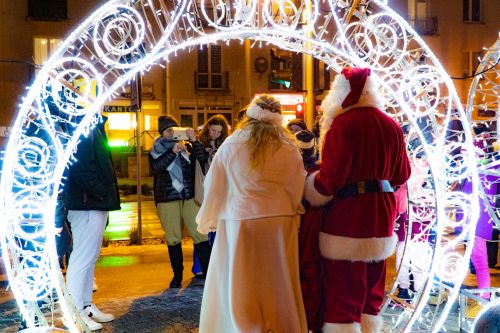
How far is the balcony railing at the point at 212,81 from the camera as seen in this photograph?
23.7 meters

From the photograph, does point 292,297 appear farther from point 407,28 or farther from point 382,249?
point 407,28

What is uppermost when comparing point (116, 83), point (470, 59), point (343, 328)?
point (470, 59)

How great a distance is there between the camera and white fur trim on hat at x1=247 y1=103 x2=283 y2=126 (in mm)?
3990

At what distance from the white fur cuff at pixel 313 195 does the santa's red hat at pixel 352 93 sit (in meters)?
0.38

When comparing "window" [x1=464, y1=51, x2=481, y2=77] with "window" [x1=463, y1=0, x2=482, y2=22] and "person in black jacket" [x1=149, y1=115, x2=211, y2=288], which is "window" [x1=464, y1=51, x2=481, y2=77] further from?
"person in black jacket" [x1=149, y1=115, x2=211, y2=288]

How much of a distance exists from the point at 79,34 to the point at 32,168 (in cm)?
146

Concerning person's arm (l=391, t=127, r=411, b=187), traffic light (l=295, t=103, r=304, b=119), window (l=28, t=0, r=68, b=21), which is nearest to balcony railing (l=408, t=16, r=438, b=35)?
traffic light (l=295, t=103, r=304, b=119)

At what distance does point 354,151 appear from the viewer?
363 cm

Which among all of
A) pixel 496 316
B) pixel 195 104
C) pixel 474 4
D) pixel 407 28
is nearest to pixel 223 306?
pixel 496 316

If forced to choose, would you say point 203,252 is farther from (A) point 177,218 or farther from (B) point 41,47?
(B) point 41,47

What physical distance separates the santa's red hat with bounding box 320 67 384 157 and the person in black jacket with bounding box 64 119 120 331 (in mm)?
2198

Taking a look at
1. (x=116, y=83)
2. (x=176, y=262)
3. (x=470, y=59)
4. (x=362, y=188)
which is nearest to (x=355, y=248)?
(x=362, y=188)

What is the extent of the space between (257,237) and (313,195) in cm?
48

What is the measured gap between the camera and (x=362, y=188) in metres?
3.64
